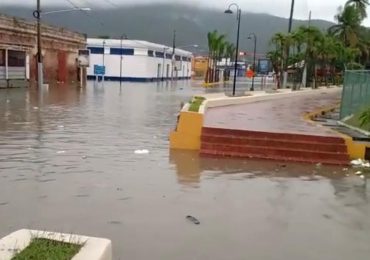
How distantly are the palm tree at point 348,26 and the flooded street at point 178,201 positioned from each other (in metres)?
51.9

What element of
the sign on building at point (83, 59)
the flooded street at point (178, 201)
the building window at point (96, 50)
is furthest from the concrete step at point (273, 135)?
the building window at point (96, 50)

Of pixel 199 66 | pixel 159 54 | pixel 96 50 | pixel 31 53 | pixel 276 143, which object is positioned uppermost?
pixel 96 50

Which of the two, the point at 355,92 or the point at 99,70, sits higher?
the point at 355,92

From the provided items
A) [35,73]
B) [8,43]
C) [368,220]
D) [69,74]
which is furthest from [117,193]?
[69,74]

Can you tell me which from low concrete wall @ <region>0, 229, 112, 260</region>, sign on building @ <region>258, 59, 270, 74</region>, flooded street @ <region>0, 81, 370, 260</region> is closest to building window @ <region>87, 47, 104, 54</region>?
sign on building @ <region>258, 59, 270, 74</region>

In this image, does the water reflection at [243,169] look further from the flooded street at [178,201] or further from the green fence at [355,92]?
the green fence at [355,92]

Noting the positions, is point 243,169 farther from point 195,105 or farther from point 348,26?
point 348,26

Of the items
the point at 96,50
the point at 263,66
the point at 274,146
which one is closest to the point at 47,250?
the point at 274,146

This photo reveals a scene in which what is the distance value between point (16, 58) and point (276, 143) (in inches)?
1265

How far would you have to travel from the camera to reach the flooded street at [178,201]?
18.1 ft

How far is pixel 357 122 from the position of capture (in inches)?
576

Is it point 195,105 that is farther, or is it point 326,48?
point 326,48

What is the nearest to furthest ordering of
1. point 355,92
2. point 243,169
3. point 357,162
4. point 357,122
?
point 243,169
point 357,162
point 357,122
point 355,92

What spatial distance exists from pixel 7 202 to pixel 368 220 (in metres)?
4.74
